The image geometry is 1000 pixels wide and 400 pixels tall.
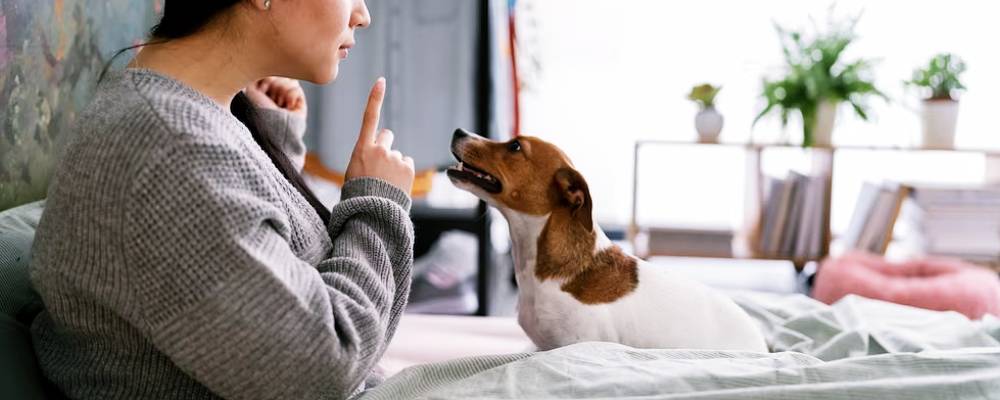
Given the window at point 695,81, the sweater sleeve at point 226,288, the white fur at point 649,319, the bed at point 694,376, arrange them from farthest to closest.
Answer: the window at point 695,81 → the white fur at point 649,319 → the bed at point 694,376 → the sweater sleeve at point 226,288

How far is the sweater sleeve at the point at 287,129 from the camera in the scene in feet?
5.12

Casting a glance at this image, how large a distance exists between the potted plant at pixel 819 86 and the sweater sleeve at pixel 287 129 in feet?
7.74

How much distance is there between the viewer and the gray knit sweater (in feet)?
2.79

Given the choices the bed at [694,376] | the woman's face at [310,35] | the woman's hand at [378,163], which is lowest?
the bed at [694,376]

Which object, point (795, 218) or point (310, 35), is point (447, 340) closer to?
point (310, 35)

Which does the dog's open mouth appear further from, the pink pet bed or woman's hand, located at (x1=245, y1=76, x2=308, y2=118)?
the pink pet bed

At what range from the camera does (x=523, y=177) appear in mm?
1683

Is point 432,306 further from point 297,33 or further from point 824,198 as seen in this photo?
point 297,33

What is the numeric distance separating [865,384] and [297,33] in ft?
2.44

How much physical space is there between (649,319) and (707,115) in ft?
7.49

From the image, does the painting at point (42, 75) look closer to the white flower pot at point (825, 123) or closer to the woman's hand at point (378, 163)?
the woman's hand at point (378, 163)

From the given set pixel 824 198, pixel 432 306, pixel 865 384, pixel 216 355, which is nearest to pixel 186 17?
pixel 216 355

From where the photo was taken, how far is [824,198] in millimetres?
3697

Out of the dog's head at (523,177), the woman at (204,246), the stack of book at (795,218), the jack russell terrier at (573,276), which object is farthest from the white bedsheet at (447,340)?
the stack of book at (795,218)
